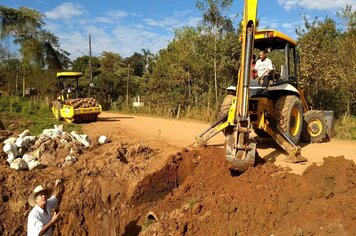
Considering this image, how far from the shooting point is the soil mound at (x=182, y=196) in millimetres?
5742

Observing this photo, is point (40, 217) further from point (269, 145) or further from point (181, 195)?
Answer: point (269, 145)

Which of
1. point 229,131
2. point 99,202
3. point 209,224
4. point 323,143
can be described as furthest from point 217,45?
point 209,224

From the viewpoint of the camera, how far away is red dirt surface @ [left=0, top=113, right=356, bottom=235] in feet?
18.9

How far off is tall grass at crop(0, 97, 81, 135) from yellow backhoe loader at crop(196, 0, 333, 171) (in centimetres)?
660

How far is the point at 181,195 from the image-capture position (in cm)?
757

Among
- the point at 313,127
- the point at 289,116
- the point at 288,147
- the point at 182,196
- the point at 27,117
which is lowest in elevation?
the point at 182,196

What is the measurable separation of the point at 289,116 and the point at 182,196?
3.21 m

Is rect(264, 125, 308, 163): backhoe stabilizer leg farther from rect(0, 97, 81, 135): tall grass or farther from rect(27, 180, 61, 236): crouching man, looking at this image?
rect(0, 97, 81, 135): tall grass

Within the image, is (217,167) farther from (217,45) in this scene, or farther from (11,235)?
(217,45)

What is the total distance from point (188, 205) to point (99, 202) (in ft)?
6.64

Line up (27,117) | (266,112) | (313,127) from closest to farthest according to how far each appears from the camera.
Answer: (266,112) → (313,127) → (27,117)

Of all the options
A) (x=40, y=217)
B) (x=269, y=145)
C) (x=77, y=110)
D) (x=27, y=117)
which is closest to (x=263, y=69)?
(x=269, y=145)

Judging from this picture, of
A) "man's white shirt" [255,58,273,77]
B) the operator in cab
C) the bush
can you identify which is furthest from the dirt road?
"man's white shirt" [255,58,273,77]

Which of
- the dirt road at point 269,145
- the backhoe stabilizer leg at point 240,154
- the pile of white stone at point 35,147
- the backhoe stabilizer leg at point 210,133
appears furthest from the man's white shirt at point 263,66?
the pile of white stone at point 35,147
